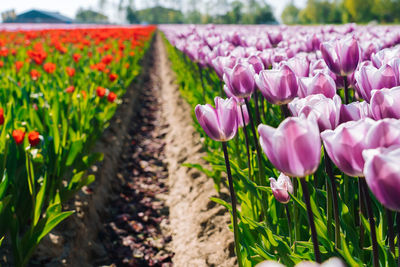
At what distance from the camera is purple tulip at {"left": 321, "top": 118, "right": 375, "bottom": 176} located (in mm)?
828

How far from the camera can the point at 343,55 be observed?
1.60m

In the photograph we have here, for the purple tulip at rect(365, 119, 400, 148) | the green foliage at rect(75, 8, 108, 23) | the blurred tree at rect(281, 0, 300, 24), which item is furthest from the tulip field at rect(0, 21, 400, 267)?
the green foliage at rect(75, 8, 108, 23)

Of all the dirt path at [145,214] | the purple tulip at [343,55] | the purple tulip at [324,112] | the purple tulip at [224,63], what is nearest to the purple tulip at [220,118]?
the purple tulip at [324,112]

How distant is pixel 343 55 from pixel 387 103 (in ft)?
2.08

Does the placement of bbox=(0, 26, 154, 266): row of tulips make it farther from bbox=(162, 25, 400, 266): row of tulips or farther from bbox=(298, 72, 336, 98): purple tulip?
bbox=(298, 72, 336, 98): purple tulip

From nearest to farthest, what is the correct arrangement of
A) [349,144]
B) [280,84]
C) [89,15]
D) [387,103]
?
[349,144] < [387,103] < [280,84] < [89,15]

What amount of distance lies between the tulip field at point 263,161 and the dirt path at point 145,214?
0.07 feet

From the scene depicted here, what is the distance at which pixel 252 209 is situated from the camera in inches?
80.0

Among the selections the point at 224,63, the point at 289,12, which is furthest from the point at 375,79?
the point at 289,12

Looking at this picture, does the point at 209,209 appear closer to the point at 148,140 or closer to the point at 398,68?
the point at 398,68

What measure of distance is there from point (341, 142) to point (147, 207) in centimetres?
289

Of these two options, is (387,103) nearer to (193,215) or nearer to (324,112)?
(324,112)

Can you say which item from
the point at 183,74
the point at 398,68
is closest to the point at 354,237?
the point at 398,68

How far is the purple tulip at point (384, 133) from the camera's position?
2.50 feet
